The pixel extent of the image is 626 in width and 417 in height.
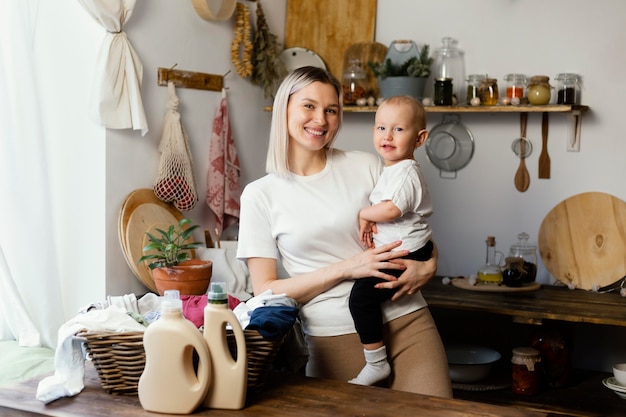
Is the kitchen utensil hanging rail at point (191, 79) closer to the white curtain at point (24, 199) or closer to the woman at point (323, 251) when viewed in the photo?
the white curtain at point (24, 199)

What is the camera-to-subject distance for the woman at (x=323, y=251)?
6.81 feet

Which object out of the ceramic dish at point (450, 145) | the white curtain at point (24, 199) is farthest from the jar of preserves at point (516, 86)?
the white curtain at point (24, 199)

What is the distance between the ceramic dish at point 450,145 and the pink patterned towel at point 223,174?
857 millimetres

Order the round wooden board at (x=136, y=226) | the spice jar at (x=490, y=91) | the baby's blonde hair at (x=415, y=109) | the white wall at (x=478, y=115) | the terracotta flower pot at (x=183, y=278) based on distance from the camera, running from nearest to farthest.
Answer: the baby's blonde hair at (x=415, y=109) → the terracotta flower pot at (x=183, y=278) → the round wooden board at (x=136, y=226) → the white wall at (x=478, y=115) → the spice jar at (x=490, y=91)

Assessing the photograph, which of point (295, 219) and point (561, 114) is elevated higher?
point (561, 114)

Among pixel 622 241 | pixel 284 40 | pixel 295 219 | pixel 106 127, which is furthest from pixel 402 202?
pixel 284 40

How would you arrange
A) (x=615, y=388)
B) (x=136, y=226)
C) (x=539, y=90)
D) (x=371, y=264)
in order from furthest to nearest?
(x=539, y=90), (x=136, y=226), (x=615, y=388), (x=371, y=264)

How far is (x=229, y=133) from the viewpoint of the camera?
3451mm

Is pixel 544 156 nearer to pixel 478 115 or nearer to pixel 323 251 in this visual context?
pixel 478 115

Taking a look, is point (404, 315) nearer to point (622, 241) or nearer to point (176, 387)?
point (176, 387)

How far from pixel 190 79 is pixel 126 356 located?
181cm

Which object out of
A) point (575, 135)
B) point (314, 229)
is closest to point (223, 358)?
point (314, 229)

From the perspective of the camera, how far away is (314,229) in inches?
81.6

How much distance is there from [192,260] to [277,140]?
0.86 m
